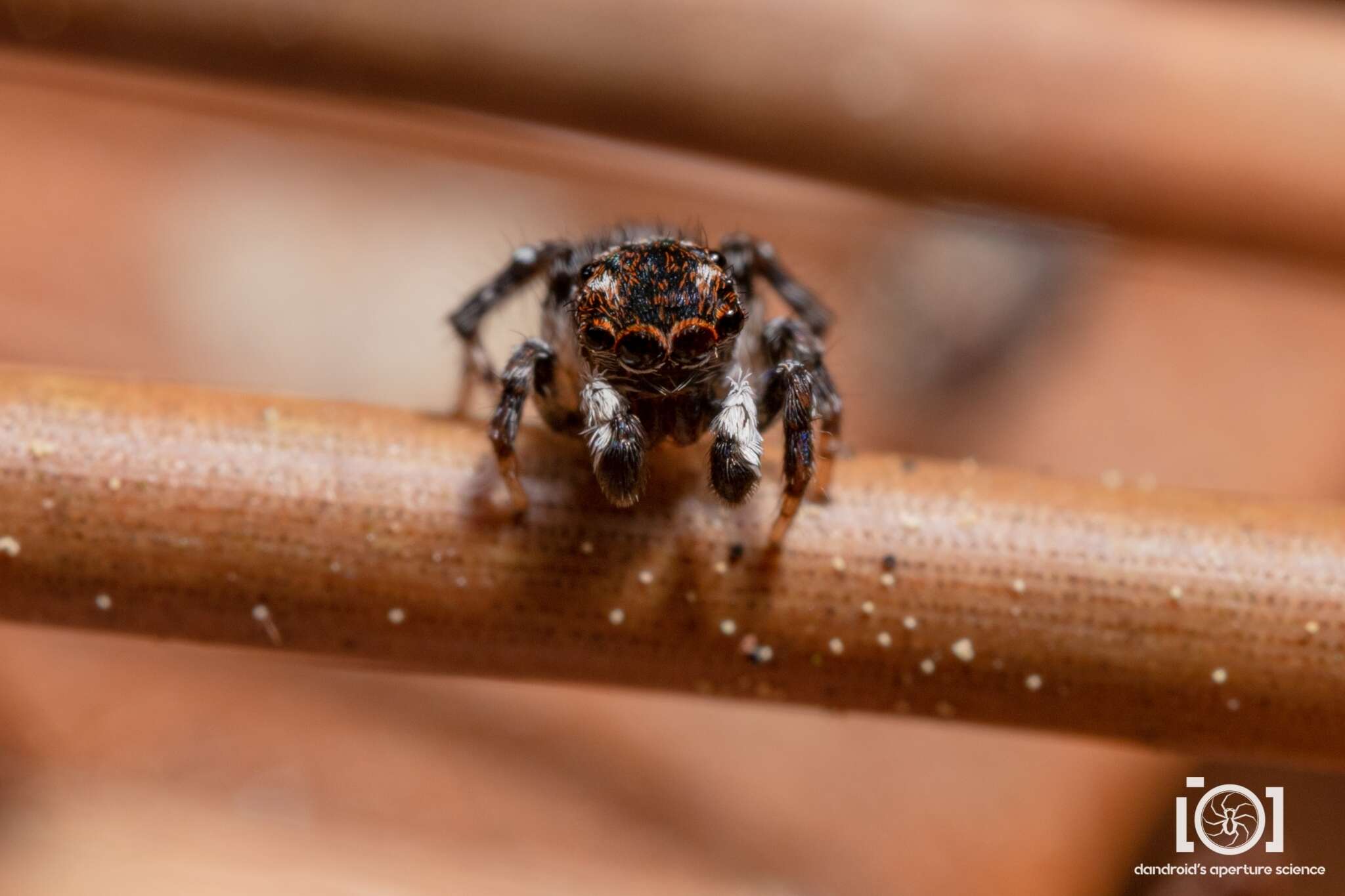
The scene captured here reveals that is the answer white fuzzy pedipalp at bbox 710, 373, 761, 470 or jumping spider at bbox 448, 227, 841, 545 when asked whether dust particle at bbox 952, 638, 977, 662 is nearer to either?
jumping spider at bbox 448, 227, 841, 545

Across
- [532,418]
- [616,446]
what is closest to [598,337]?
[616,446]

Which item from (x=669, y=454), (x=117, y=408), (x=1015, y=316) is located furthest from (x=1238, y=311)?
(x=117, y=408)

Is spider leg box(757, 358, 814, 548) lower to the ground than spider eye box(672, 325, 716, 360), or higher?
lower

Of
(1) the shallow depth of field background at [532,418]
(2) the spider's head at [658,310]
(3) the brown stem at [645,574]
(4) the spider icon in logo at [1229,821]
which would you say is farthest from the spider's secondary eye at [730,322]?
(4) the spider icon in logo at [1229,821]

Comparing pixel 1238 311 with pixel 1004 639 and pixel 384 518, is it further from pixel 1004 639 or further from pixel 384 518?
pixel 384 518

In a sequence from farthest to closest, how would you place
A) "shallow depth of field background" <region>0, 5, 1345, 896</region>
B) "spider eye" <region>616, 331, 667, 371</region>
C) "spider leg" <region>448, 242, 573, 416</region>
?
"shallow depth of field background" <region>0, 5, 1345, 896</region>
"spider leg" <region>448, 242, 573, 416</region>
"spider eye" <region>616, 331, 667, 371</region>

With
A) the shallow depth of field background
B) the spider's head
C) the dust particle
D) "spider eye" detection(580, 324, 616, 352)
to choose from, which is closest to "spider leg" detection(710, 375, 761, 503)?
the spider's head

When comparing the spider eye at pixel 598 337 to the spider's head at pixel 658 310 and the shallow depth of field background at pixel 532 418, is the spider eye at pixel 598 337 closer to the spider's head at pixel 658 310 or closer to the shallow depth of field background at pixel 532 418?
the spider's head at pixel 658 310
